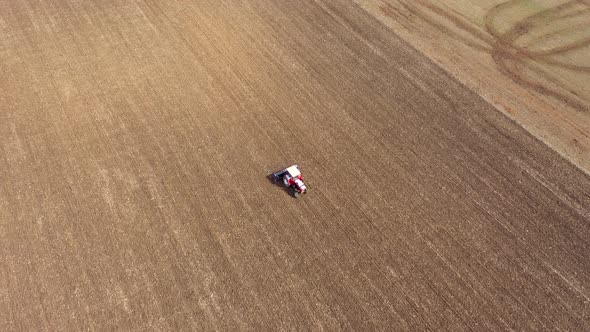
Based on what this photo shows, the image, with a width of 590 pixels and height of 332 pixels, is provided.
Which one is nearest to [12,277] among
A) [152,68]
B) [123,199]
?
[123,199]

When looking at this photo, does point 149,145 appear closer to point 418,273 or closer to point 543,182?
point 418,273

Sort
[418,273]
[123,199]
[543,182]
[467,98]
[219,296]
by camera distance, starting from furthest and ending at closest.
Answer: [467,98]
[543,182]
[123,199]
[418,273]
[219,296]

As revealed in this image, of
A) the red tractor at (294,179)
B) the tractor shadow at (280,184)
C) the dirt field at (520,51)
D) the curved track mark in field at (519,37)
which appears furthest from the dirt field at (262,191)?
the curved track mark in field at (519,37)

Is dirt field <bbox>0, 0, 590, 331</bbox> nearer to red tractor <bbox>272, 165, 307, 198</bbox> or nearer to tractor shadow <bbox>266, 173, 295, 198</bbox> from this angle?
tractor shadow <bbox>266, 173, 295, 198</bbox>

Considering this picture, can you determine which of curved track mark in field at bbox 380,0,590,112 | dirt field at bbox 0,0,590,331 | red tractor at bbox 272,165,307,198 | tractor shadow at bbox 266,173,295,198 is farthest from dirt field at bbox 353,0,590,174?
tractor shadow at bbox 266,173,295,198

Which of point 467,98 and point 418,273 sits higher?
point 467,98

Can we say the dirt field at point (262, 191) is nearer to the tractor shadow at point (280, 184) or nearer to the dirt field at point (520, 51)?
the tractor shadow at point (280, 184)
